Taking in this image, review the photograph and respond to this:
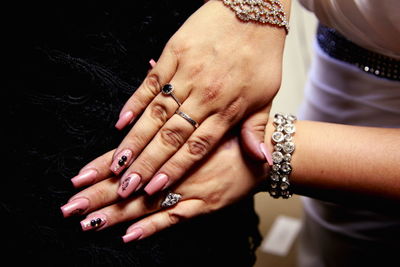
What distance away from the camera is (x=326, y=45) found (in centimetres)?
109

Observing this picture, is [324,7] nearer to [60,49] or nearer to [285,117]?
[285,117]

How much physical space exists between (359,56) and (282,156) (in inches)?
18.1

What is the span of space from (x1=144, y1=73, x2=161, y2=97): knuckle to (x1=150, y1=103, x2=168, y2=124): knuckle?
3 cm

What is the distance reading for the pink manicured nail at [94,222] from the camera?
0.62 m

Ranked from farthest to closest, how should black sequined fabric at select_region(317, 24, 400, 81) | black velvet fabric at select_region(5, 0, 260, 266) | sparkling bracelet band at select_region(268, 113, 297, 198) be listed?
black sequined fabric at select_region(317, 24, 400, 81) < sparkling bracelet band at select_region(268, 113, 297, 198) < black velvet fabric at select_region(5, 0, 260, 266)

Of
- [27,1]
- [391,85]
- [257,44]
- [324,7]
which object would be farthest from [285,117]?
[27,1]

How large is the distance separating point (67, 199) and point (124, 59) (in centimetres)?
27

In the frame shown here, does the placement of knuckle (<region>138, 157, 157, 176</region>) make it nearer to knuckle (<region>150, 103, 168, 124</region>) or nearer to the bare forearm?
knuckle (<region>150, 103, 168, 124</region>)

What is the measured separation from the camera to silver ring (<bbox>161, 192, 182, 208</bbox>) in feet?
2.23

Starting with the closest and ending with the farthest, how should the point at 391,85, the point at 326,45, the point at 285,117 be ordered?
1. the point at 285,117
2. the point at 391,85
3. the point at 326,45

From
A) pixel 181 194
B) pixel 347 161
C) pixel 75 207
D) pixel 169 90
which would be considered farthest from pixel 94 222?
pixel 347 161

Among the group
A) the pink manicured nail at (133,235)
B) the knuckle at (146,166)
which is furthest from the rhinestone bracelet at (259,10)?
the pink manicured nail at (133,235)

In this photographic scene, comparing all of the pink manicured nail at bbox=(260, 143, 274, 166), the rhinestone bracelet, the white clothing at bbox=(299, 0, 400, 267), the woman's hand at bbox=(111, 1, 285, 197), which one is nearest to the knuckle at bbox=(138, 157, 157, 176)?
the woman's hand at bbox=(111, 1, 285, 197)

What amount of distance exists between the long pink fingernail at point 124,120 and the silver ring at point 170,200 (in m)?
0.15
